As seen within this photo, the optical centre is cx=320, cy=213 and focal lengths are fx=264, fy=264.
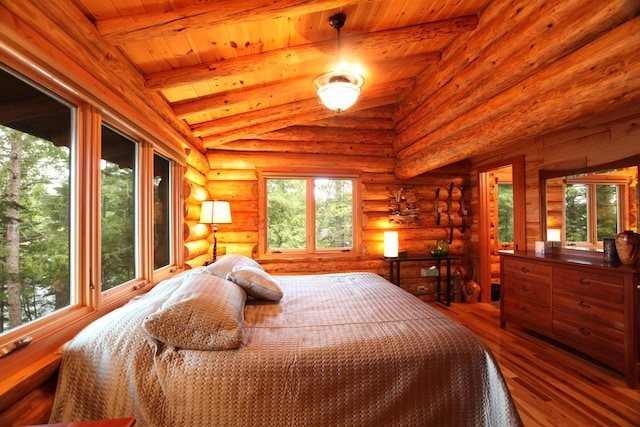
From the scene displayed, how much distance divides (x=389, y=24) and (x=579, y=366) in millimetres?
3486

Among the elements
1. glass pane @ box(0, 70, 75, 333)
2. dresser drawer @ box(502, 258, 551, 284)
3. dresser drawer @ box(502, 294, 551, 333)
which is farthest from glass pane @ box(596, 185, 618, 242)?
glass pane @ box(0, 70, 75, 333)

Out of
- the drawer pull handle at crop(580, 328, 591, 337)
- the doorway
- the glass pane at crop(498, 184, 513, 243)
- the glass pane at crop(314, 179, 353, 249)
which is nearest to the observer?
the drawer pull handle at crop(580, 328, 591, 337)

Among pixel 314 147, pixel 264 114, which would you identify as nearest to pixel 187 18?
pixel 264 114

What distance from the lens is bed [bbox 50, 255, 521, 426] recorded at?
115cm

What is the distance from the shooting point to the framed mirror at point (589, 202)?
2572mm

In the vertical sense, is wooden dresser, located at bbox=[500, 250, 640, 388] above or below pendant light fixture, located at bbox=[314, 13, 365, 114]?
below

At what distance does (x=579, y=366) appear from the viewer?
2.38 meters

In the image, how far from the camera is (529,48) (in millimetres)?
1949

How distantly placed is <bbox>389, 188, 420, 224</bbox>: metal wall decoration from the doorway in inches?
43.2

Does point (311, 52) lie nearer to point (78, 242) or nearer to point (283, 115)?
point (283, 115)

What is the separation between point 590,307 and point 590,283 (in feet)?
0.71

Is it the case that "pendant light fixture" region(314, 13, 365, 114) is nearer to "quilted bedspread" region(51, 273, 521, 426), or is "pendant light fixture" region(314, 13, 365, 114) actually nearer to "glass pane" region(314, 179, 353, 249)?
"quilted bedspread" region(51, 273, 521, 426)

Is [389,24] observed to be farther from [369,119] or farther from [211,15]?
[369,119]

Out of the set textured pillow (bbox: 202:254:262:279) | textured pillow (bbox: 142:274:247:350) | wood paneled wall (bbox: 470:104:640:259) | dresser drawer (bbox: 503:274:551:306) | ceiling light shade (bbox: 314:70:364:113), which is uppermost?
ceiling light shade (bbox: 314:70:364:113)
